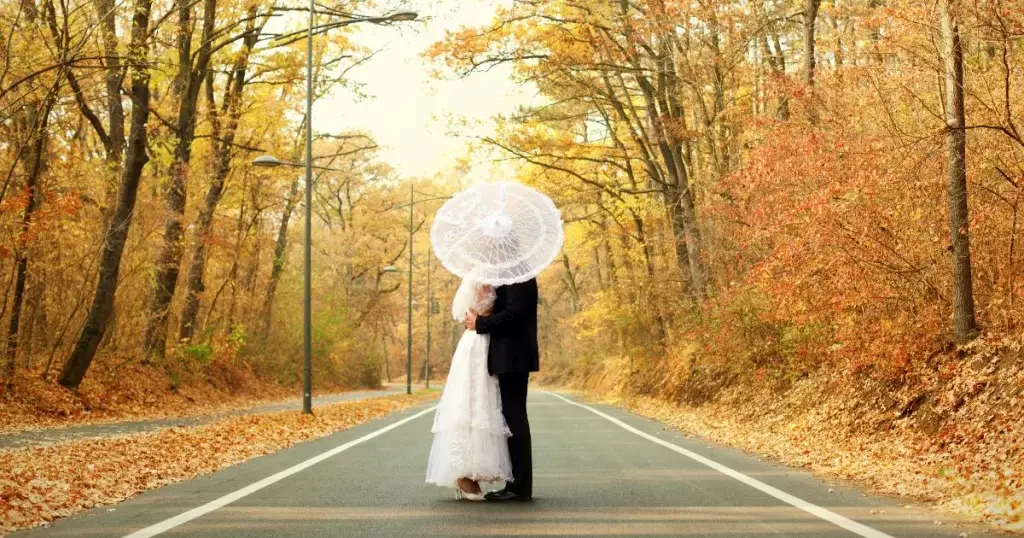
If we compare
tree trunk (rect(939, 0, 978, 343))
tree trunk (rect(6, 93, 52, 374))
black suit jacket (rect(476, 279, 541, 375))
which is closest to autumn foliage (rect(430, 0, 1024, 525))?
tree trunk (rect(939, 0, 978, 343))

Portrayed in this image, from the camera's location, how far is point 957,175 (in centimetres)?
1200

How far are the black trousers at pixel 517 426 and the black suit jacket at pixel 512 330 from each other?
129mm

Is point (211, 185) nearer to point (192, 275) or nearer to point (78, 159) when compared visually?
point (192, 275)

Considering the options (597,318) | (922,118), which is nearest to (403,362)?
(597,318)

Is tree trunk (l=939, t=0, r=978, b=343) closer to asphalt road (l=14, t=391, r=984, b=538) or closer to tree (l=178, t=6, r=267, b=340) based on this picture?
asphalt road (l=14, t=391, r=984, b=538)

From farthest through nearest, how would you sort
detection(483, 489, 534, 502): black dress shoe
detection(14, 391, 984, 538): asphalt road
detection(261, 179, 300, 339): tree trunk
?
detection(261, 179, 300, 339): tree trunk, detection(483, 489, 534, 502): black dress shoe, detection(14, 391, 984, 538): asphalt road

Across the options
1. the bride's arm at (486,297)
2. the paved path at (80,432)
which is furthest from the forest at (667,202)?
the bride's arm at (486,297)

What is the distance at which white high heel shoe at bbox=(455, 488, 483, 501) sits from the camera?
7.98 metres

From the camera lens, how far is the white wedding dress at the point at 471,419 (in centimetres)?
782

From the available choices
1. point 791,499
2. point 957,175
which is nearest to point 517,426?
point 791,499

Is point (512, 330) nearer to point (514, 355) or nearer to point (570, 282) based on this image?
point (514, 355)

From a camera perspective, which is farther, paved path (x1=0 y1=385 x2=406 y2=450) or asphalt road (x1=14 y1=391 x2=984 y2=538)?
paved path (x1=0 y1=385 x2=406 y2=450)

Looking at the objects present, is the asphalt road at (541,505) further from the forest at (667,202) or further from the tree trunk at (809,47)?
the tree trunk at (809,47)

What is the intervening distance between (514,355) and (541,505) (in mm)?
1150
